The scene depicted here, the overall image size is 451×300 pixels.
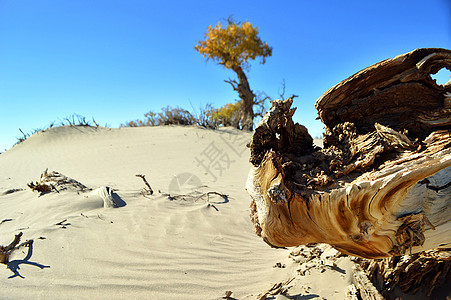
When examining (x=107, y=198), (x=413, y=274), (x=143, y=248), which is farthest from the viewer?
(x=107, y=198)

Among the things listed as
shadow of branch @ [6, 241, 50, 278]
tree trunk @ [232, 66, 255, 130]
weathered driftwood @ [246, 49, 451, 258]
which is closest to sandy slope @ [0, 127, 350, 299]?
shadow of branch @ [6, 241, 50, 278]

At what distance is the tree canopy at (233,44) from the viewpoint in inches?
665

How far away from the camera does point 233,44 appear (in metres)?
17.0

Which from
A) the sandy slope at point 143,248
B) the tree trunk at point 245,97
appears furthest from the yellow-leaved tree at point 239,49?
the sandy slope at point 143,248

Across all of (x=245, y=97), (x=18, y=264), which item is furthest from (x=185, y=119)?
(x=18, y=264)

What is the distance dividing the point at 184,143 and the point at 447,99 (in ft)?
34.7

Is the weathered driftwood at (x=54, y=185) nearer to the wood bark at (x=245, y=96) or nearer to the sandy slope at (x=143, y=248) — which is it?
the sandy slope at (x=143, y=248)

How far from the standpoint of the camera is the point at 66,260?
2.85 m

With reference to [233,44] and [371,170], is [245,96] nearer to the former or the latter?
[233,44]

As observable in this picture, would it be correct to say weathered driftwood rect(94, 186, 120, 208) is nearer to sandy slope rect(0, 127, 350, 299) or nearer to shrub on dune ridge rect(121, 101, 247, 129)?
sandy slope rect(0, 127, 350, 299)

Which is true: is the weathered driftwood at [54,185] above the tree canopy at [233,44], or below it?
below

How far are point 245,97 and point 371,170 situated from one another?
15.6 metres

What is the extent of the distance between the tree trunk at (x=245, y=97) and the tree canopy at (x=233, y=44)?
25.1 inches

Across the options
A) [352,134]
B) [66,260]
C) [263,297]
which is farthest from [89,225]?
[352,134]
